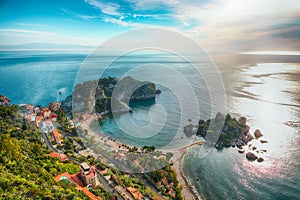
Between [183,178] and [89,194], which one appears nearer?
[89,194]

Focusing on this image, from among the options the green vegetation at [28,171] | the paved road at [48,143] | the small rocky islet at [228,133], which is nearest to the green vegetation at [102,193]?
the green vegetation at [28,171]

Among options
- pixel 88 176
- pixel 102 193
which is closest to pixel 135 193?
pixel 102 193

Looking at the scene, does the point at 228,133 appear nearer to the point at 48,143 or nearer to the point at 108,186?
the point at 108,186

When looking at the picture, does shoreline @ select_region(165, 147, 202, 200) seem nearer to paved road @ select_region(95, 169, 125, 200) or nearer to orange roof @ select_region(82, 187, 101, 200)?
paved road @ select_region(95, 169, 125, 200)

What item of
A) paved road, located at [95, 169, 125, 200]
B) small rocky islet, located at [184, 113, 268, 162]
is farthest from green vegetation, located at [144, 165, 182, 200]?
small rocky islet, located at [184, 113, 268, 162]

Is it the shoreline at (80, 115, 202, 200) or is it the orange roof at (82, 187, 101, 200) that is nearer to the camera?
the orange roof at (82, 187, 101, 200)

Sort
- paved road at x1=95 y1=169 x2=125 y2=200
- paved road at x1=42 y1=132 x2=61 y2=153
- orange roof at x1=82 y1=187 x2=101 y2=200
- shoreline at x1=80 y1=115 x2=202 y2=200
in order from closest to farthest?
orange roof at x1=82 y1=187 x2=101 y2=200 → paved road at x1=95 y1=169 x2=125 y2=200 → shoreline at x1=80 y1=115 x2=202 y2=200 → paved road at x1=42 y1=132 x2=61 y2=153
